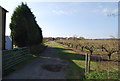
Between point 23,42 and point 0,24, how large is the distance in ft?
10.1

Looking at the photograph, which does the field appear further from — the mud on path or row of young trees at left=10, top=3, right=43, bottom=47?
row of young trees at left=10, top=3, right=43, bottom=47

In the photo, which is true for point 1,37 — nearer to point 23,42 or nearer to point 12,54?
point 23,42

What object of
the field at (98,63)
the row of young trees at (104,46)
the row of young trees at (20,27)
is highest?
the row of young trees at (20,27)

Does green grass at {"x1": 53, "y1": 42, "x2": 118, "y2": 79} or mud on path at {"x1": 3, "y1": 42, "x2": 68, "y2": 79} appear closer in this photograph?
green grass at {"x1": 53, "y1": 42, "x2": 118, "y2": 79}

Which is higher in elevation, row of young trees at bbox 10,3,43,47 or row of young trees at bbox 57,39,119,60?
row of young trees at bbox 10,3,43,47

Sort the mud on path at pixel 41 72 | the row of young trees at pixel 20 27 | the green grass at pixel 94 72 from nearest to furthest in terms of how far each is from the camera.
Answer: the green grass at pixel 94 72
the mud on path at pixel 41 72
the row of young trees at pixel 20 27

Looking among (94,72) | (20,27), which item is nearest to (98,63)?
(94,72)

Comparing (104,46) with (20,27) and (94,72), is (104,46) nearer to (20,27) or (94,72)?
(94,72)

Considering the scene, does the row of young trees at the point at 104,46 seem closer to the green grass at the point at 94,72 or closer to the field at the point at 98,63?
the field at the point at 98,63

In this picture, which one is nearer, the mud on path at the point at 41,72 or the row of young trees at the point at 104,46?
the mud on path at the point at 41,72

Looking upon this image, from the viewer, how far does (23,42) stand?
541 inches

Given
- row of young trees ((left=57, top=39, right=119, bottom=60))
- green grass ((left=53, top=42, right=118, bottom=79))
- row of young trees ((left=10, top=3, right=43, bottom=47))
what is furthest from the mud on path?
row of young trees ((left=57, top=39, right=119, bottom=60))

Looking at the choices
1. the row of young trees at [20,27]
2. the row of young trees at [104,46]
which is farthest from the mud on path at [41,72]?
the row of young trees at [104,46]

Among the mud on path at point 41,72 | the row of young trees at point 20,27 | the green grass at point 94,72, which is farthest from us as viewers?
the row of young trees at point 20,27
